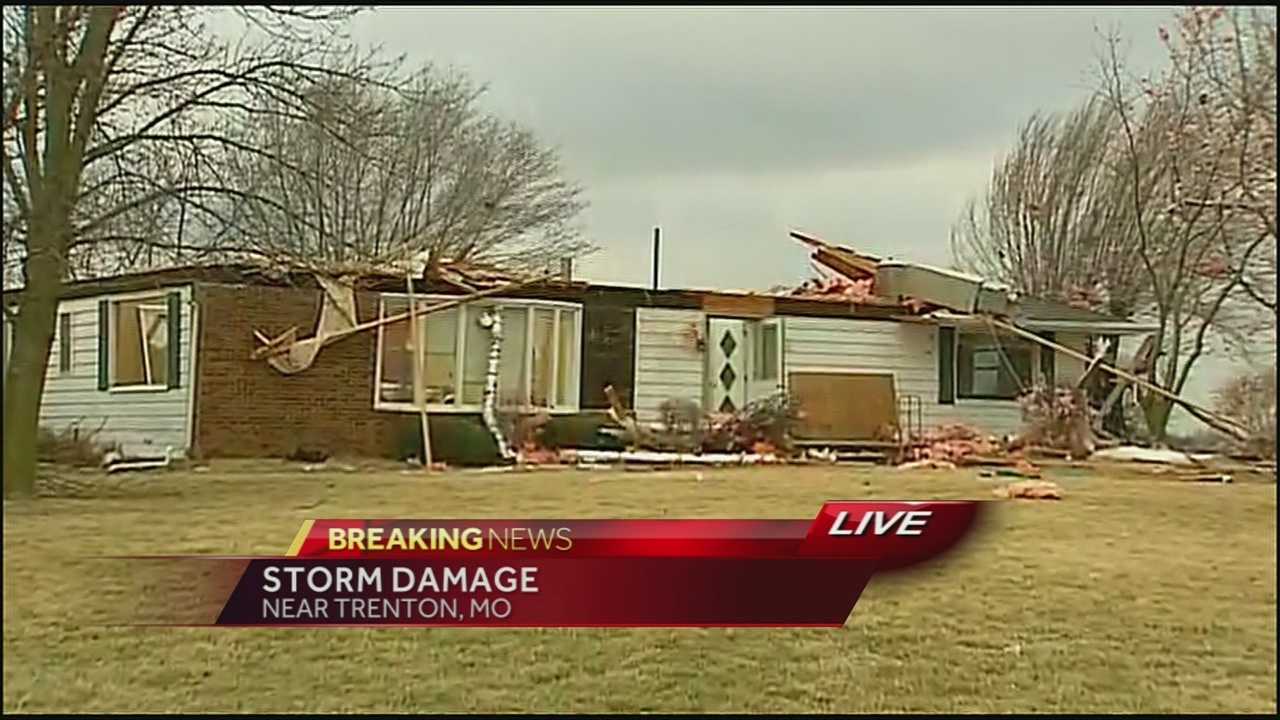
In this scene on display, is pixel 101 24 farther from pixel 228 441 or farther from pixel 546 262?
pixel 546 262

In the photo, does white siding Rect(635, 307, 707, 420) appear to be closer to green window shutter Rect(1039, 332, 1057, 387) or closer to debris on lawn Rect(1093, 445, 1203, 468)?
green window shutter Rect(1039, 332, 1057, 387)

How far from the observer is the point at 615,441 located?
Answer: 5.14 m

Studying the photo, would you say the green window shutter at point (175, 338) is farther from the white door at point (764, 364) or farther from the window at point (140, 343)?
the white door at point (764, 364)

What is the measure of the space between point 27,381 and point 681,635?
129cm

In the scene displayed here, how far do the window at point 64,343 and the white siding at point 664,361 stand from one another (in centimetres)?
253

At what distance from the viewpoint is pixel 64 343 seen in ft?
9.48

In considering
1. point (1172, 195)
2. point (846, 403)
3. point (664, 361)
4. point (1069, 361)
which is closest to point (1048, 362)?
point (1069, 361)

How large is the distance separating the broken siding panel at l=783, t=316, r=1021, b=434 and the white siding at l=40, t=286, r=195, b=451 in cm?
216

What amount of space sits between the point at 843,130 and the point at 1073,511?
132 centimetres

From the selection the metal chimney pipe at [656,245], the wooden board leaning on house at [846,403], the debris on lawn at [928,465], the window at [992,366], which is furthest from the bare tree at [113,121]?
the window at [992,366]

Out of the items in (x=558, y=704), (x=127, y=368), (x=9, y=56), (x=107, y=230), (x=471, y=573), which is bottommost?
(x=558, y=704)

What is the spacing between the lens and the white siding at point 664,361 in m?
5.41

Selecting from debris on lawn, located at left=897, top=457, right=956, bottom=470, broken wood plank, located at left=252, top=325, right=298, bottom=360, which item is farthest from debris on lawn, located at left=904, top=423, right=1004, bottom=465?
broken wood plank, located at left=252, top=325, right=298, bottom=360

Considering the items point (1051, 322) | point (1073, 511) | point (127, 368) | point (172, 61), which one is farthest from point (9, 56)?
point (1051, 322)
